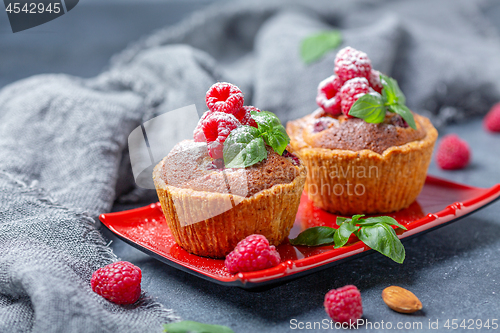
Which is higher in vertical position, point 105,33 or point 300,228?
point 105,33

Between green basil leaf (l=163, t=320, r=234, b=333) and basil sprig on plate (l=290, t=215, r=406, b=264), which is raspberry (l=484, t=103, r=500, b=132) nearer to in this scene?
basil sprig on plate (l=290, t=215, r=406, b=264)

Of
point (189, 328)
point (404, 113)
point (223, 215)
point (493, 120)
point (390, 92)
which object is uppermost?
point (390, 92)

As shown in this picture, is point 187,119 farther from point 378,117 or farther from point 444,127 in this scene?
point 444,127

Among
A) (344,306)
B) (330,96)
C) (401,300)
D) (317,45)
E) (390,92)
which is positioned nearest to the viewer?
(344,306)

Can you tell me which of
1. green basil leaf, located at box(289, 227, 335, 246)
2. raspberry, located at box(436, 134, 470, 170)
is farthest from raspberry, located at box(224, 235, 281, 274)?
raspberry, located at box(436, 134, 470, 170)

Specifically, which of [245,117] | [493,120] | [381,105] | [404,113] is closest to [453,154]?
[493,120]

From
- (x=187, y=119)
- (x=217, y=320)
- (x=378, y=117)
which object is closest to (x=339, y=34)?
(x=378, y=117)

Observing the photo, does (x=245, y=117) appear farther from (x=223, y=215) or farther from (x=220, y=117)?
(x=223, y=215)
